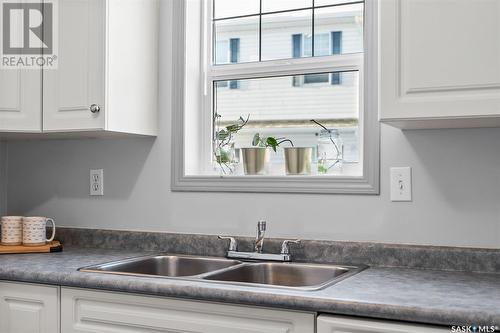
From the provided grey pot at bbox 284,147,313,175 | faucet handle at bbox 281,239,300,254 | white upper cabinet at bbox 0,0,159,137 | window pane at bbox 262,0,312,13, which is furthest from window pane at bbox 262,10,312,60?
faucet handle at bbox 281,239,300,254

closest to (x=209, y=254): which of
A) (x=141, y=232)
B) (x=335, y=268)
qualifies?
(x=141, y=232)

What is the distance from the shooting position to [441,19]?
5.79ft

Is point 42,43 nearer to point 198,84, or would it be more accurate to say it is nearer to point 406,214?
point 198,84

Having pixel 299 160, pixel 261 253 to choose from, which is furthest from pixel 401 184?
pixel 261 253

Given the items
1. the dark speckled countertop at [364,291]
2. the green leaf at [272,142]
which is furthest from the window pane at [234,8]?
the dark speckled countertop at [364,291]

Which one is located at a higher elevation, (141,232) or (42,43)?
(42,43)

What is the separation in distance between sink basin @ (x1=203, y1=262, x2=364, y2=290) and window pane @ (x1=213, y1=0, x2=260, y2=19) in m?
1.12

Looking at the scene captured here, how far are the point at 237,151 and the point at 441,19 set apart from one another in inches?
42.7

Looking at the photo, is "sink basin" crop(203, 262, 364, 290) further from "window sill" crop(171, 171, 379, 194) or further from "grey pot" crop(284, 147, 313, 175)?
"grey pot" crop(284, 147, 313, 175)

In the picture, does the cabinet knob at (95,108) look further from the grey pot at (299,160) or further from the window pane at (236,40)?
the grey pot at (299,160)

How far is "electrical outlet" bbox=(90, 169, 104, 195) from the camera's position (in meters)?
2.72

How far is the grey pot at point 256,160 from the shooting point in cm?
249

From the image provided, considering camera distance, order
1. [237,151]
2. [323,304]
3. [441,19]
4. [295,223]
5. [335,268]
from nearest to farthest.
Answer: [323,304] → [441,19] → [335,268] → [295,223] → [237,151]

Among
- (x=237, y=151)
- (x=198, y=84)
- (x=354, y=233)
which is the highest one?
(x=198, y=84)
